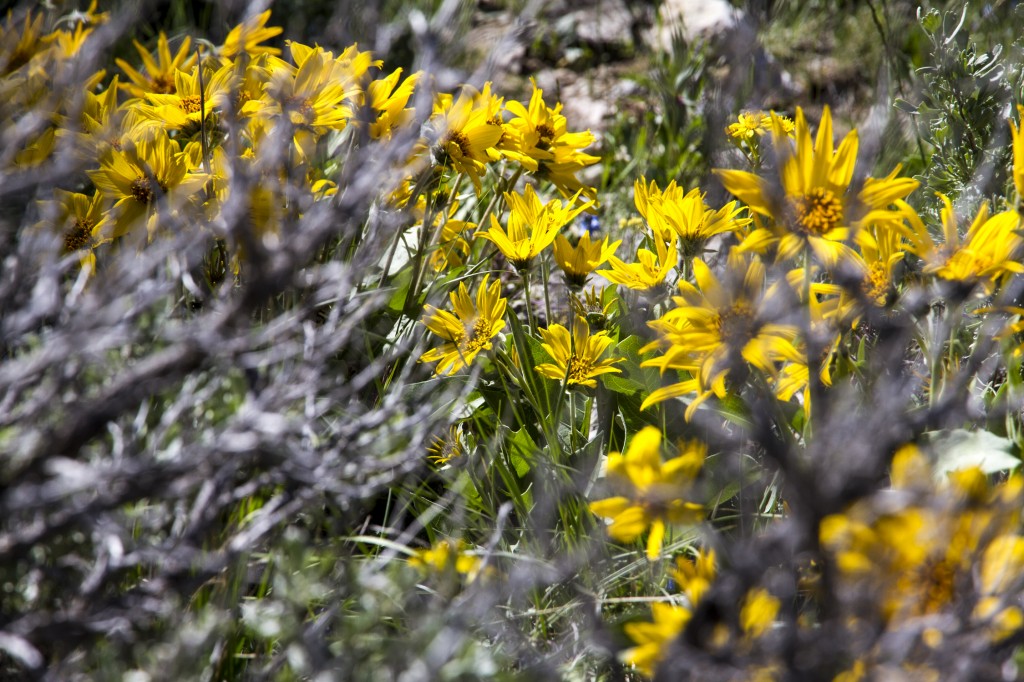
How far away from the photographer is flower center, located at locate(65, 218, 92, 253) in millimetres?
1626

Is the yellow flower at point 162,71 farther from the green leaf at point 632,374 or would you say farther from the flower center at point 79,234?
the green leaf at point 632,374

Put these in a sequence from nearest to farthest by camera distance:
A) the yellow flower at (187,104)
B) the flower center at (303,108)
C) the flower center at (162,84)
Result: 1. the flower center at (303,108)
2. the yellow flower at (187,104)
3. the flower center at (162,84)

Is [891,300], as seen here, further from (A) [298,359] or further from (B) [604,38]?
(B) [604,38]

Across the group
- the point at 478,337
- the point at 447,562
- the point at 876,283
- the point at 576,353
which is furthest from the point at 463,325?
the point at 876,283

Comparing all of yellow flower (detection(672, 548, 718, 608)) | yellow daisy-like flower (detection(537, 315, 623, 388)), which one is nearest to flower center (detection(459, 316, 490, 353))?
yellow daisy-like flower (detection(537, 315, 623, 388))

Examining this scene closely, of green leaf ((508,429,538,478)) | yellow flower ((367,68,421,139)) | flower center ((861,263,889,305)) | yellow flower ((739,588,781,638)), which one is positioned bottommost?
green leaf ((508,429,538,478))

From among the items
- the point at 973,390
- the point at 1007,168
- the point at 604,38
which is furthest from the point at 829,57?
the point at 973,390

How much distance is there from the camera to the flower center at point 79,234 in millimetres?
1626

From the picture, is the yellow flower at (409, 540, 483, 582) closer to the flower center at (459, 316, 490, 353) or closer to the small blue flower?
the flower center at (459, 316, 490, 353)

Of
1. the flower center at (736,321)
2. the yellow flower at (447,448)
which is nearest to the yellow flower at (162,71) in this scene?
the yellow flower at (447,448)

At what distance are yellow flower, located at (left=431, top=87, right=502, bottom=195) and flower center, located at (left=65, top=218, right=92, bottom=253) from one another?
2.31 feet


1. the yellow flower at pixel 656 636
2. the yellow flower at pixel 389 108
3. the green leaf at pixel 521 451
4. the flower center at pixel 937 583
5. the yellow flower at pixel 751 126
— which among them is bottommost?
the green leaf at pixel 521 451

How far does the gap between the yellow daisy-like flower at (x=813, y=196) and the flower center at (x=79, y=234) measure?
48.2 inches

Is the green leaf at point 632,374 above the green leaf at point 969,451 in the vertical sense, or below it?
below
